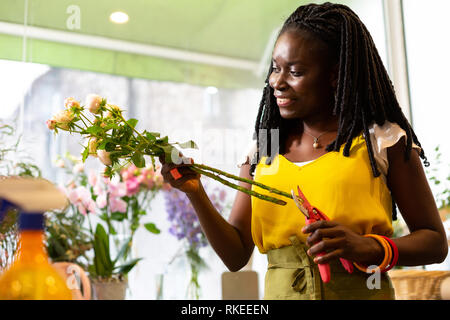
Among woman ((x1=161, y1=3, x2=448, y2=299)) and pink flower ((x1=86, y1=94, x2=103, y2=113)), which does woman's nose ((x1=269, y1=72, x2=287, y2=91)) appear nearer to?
woman ((x1=161, y1=3, x2=448, y2=299))

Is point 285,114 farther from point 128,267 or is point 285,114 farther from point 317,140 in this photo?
point 128,267

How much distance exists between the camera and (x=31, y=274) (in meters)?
0.32

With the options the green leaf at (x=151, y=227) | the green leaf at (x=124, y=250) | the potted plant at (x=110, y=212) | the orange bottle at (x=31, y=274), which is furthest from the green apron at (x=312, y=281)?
the green leaf at (x=151, y=227)

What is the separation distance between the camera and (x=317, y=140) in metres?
0.79

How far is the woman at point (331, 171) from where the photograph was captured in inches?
27.7

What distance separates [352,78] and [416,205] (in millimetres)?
198

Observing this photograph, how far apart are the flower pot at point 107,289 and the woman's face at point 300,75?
0.93m

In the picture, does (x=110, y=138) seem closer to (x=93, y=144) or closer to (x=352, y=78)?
(x=93, y=144)

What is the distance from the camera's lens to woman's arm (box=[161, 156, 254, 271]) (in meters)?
0.71

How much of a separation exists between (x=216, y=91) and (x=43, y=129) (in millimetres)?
709

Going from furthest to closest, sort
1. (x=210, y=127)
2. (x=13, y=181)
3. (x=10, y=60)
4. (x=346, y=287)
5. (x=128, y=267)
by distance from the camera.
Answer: (x=210, y=127) < (x=10, y=60) < (x=128, y=267) < (x=346, y=287) < (x=13, y=181)

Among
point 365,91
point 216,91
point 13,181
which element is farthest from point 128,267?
point 13,181

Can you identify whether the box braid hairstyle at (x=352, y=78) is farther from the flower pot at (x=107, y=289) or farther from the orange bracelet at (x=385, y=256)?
the flower pot at (x=107, y=289)

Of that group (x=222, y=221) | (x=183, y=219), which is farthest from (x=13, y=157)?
(x=222, y=221)
